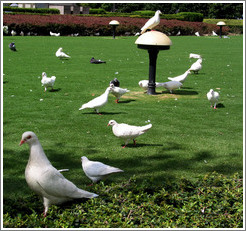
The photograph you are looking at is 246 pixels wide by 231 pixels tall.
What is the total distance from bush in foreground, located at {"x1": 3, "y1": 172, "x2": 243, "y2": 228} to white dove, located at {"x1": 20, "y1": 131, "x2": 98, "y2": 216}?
14 centimetres

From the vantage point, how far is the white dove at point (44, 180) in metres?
4.24

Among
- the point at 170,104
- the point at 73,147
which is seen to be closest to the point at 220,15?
the point at 170,104

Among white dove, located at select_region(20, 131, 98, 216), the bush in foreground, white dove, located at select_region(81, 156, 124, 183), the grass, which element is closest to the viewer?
the bush in foreground

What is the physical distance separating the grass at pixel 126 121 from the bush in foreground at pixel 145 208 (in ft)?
1.32

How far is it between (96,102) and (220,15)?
198 feet

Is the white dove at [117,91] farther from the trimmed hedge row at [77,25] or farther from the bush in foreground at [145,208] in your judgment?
the trimmed hedge row at [77,25]

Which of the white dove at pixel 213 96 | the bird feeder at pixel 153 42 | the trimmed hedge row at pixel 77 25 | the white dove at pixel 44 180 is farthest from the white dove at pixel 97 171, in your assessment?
the trimmed hedge row at pixel 77 25

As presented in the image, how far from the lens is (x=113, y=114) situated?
898cm

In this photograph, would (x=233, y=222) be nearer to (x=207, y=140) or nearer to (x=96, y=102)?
(x=207, y=140)

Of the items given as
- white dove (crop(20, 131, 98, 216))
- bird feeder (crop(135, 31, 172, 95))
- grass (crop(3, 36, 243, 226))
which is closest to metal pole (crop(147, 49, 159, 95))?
bird feeder (crop(135, 31, 172, 95))

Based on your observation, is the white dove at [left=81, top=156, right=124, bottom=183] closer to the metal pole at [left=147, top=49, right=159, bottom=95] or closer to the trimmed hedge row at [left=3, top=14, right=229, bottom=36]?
the metal pole at [left=147, top=49, right=159, bottom=95]

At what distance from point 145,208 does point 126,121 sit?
4.17 metres

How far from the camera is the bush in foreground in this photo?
4098 mm

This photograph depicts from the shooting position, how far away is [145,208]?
441 centimetres
